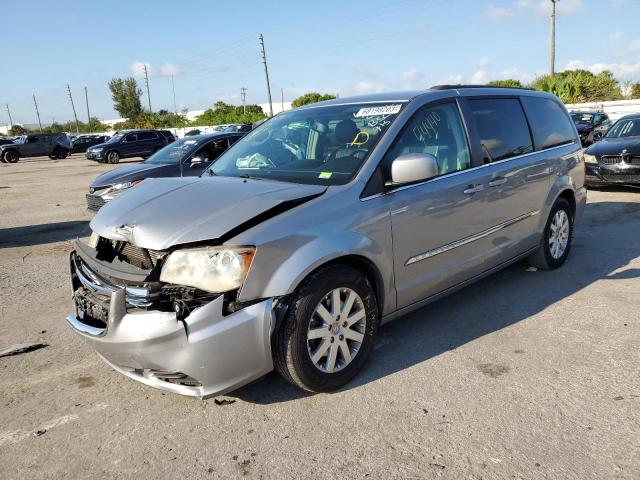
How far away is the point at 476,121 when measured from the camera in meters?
4.25

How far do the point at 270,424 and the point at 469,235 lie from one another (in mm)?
2092

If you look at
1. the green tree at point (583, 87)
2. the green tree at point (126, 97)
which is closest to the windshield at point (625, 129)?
the green tree at point (583, 87)

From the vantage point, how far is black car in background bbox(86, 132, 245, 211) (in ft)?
28.5

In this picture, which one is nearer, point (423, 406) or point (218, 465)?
point (218, 465)

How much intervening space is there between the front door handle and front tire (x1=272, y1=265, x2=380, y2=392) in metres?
1.21

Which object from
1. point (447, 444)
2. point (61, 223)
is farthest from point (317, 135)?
point (61, 223)

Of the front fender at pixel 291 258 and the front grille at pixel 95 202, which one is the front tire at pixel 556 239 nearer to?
Answer: the front fender at pixel 291 258

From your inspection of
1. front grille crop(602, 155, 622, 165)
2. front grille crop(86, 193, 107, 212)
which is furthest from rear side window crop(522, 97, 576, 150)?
front grille crop(86, 193, 107, 212)

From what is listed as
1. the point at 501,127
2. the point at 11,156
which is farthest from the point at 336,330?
the point at 11,156

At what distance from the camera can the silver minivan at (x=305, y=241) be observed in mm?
2742

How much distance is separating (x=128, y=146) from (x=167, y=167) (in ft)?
66.8

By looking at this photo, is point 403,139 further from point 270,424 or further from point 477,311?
point 270,424

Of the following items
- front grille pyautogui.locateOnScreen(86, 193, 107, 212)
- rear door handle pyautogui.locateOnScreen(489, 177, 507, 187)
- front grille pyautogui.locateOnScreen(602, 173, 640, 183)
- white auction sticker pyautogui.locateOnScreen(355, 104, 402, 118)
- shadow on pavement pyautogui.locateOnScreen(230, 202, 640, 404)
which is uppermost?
white auction sticker pyautogui.locateOnScreen(355, 104, 402, 118)

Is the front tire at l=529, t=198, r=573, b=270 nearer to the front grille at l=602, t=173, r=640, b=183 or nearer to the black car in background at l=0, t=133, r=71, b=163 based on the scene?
the front grille at l=602, t=173, r=640, b=183
